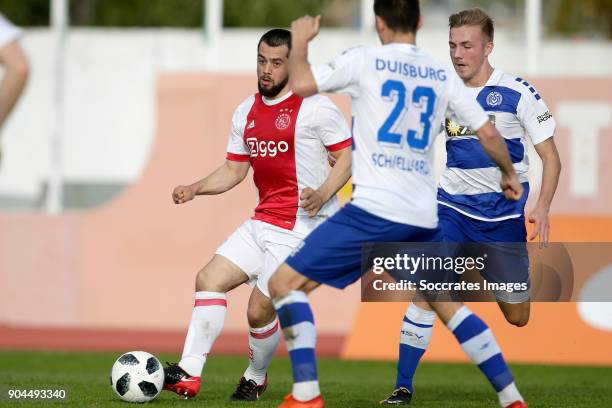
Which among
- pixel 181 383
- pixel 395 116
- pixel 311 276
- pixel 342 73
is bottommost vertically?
pixel 181 383

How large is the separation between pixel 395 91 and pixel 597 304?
733cm

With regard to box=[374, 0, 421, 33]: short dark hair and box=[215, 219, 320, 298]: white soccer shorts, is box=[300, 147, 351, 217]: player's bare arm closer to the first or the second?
box=[215, 219, 320, 298]: white soccer shorts

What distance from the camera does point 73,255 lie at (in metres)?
16.5

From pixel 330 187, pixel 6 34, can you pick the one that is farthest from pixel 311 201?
pixel 6 34

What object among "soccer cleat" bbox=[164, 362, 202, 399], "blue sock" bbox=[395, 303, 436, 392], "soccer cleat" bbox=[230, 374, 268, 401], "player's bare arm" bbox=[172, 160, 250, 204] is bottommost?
"soccer cleat" bbox=[230, 374, 268, 401]

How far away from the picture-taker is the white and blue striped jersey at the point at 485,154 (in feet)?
28.7

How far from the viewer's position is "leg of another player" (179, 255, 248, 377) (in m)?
8.23

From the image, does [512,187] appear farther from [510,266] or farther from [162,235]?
[162,235]

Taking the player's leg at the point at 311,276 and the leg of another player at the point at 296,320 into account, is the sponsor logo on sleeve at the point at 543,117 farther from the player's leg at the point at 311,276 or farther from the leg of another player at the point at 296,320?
the leg of another player at the point at 296,320

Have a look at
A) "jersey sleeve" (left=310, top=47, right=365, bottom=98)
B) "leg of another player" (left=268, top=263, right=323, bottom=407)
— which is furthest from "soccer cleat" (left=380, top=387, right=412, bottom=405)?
"jersey sleeve" (left=310, top=47, right=365, bottom=98)

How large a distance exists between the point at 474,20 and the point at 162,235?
843cm

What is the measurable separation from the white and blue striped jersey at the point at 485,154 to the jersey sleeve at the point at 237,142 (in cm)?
150

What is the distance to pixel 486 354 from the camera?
23.6ft

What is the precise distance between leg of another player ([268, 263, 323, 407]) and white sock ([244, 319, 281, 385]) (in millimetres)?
1512
